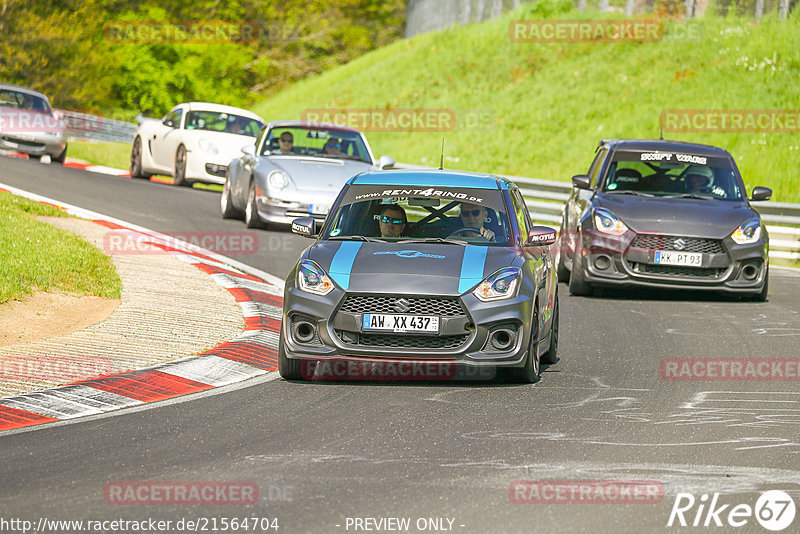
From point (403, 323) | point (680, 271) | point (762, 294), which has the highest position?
point (403, 323)

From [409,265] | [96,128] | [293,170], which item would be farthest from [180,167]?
[96,128]

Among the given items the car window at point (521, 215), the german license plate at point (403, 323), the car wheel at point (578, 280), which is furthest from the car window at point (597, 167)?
the german license plate at point (403, 323)

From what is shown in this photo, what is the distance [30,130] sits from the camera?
2689 centimetres

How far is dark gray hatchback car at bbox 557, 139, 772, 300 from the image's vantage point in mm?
13422

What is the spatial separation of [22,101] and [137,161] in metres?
3.91

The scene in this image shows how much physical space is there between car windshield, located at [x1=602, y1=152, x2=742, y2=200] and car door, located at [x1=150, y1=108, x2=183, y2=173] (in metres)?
10.8

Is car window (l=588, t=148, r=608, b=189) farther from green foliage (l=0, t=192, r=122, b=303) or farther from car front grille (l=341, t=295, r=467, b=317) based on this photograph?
car front grille (l=341, t=295, r=467, b=317)

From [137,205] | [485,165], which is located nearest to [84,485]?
[137,205]

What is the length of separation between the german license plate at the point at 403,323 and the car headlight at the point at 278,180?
31.1 feet

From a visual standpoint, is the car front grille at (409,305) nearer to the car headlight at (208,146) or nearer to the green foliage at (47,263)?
the green foliage at (47,263)

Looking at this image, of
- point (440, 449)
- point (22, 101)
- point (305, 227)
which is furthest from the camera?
point (22, 101)

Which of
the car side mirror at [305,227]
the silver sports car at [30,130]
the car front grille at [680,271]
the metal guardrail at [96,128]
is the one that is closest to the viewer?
the car side mirror at [305,227]

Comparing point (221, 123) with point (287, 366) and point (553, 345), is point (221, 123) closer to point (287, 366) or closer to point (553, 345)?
point (553, 345)

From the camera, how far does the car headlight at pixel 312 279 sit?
853 centimetres
